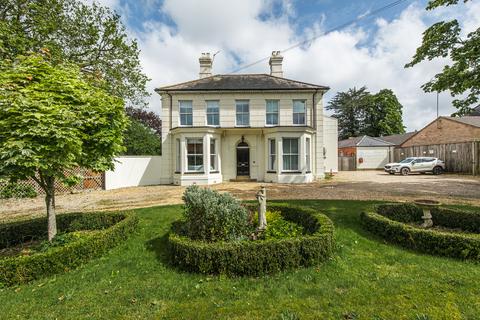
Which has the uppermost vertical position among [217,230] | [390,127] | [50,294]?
[390,127]

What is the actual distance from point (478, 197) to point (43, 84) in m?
14.6

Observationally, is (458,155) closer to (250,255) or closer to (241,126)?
(241,126)

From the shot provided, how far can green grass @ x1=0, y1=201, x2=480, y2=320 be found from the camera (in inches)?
111

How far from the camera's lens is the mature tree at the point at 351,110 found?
47906 millimetres

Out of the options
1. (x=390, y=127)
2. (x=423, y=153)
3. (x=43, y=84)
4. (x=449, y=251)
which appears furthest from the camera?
(x=390, y=127)

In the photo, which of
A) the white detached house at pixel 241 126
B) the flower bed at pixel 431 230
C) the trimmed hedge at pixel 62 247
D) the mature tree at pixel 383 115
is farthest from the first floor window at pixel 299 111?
the mature tree at pixel 383 115

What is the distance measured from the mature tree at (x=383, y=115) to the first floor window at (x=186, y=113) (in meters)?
40.6

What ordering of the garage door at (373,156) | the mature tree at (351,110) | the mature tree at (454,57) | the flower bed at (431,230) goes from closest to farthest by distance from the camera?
1. the flower bed at (431,230)
2. the mature tree at (454,57)
3. the garage door at (373,156)
4. the mature tree at (351,110)

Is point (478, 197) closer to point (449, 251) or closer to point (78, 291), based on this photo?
point (449, 251)

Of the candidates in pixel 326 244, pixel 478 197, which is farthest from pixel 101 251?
pixel 478 197

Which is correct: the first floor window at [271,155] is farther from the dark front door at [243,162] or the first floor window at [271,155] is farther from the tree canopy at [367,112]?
the tree canopy at [367,112]

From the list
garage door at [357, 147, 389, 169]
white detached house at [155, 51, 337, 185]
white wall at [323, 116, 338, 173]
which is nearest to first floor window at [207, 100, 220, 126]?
white detached house at [155, 51, 337, 185]

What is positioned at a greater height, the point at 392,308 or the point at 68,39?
the point at 68,39

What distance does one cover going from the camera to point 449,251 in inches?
161
